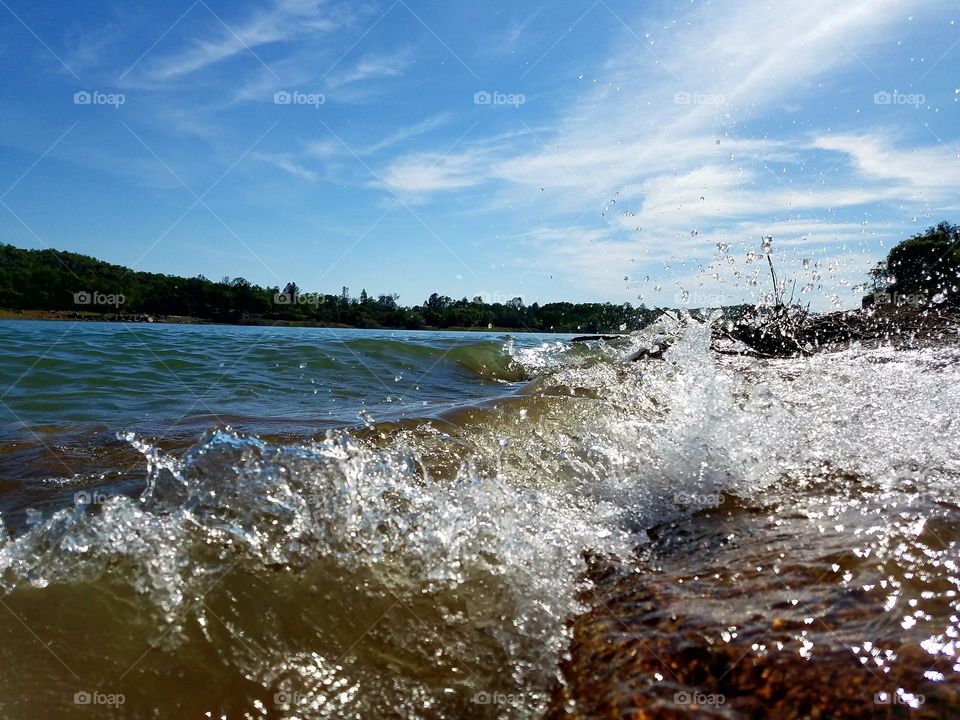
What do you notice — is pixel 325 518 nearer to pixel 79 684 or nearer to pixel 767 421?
pixel 79 684

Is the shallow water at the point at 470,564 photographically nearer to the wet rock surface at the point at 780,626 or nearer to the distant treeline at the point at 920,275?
the wet rock surface at the point at 780,626

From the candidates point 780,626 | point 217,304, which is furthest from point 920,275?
point 217,304

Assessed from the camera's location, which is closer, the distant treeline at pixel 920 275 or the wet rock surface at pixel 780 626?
the wet rock surface at pixel 780 626

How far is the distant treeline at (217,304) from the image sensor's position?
28894 millimetres

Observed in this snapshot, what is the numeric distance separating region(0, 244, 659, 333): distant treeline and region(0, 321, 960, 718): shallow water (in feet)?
56.3

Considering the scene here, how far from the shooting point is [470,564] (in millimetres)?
2750

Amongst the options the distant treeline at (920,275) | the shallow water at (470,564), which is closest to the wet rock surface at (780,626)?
the shallow water at (470,564)

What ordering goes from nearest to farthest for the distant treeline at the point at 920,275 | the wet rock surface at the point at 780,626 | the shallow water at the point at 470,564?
1. the wet rock surface at the point at 780,626
2. the shallow water at the point at 470,564
3. the distant treeline at the point at 920,275

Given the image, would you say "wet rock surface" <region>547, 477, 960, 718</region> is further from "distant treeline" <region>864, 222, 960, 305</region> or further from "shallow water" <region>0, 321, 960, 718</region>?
"distant treeline" <region>864, 222, 960, 305</region>

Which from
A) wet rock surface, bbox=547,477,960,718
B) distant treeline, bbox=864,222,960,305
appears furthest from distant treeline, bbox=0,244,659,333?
wet rock surface, bbox=547,477,960,718

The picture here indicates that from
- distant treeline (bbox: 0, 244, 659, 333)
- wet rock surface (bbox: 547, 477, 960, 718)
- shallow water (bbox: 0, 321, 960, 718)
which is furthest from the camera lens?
distant treeline (bbox: 0, 244, 659, 333)

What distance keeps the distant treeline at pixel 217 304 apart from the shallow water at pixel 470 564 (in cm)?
1715

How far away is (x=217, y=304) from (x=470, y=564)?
40.7 metres

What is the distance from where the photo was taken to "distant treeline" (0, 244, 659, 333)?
28.9 m
